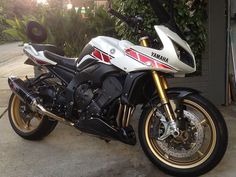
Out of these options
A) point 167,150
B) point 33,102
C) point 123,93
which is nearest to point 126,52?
point 123,93

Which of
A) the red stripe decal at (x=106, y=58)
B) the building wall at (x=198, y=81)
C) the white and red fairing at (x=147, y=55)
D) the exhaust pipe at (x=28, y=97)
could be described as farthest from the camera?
the building wall at (x=198, y=81)

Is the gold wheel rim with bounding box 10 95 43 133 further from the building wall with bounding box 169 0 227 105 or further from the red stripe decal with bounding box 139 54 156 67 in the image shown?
the building wall with bounding box 169 0 227 105

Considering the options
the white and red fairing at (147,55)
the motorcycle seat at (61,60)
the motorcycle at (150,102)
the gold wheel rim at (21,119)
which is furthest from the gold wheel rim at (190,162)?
the gold wheel rim at (21,119)

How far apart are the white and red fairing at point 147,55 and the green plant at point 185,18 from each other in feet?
4.42

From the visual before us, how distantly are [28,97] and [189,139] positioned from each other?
177cm

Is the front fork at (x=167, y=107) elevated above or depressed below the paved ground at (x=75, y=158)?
above

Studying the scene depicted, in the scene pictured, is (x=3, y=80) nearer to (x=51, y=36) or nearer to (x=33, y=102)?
(x=51, y=36)

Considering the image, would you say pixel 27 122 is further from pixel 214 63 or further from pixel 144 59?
pixel 214 63

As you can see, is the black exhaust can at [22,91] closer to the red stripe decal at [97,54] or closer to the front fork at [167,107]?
the red stripe decal at [97,54]

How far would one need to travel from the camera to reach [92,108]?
3836mm

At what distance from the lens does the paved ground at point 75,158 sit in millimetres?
3726

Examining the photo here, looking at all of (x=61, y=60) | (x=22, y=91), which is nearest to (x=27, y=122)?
(x=22, y=91)

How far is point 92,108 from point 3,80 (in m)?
5.62

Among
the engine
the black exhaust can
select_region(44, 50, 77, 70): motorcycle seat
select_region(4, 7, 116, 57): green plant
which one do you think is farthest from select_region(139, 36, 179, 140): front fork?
select_region(4, 7, 116, 57): green plant
